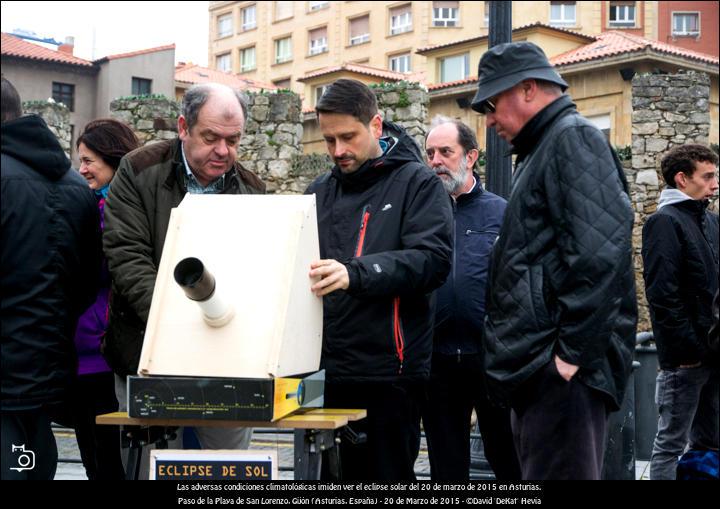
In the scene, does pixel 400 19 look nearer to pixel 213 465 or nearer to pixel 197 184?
pixel 197 184

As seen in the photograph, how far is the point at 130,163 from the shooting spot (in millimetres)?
4250

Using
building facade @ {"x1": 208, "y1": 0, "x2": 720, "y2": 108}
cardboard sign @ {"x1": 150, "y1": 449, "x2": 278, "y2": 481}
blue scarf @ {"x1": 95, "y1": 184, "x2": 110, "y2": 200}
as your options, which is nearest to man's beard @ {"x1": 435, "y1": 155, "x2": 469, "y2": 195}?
blue scarf @ {"x1": 95, "y1": 184, "x2": 110, "y2": 200}

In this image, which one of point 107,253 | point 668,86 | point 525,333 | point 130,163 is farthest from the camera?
point 668,86

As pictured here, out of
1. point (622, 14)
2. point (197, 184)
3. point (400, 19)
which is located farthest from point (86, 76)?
point (197, 184)

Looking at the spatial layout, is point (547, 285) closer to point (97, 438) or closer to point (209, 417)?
point (209, 417)

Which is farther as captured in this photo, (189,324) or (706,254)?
(706,254)

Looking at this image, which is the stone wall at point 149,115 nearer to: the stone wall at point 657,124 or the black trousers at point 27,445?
the stone wall at point 657,124

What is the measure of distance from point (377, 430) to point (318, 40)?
60.4 metres

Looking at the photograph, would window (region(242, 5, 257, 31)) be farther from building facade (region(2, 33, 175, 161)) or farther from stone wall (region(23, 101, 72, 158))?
stone wall (region(23, 101, 72, 158))

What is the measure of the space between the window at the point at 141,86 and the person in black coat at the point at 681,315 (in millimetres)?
40595

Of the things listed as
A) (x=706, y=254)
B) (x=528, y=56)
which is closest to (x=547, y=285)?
(x=528, y=56)

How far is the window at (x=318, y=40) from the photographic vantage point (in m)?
62.4

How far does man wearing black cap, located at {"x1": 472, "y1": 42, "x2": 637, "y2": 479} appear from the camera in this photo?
133 inches

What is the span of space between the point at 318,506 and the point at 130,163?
1644mm
